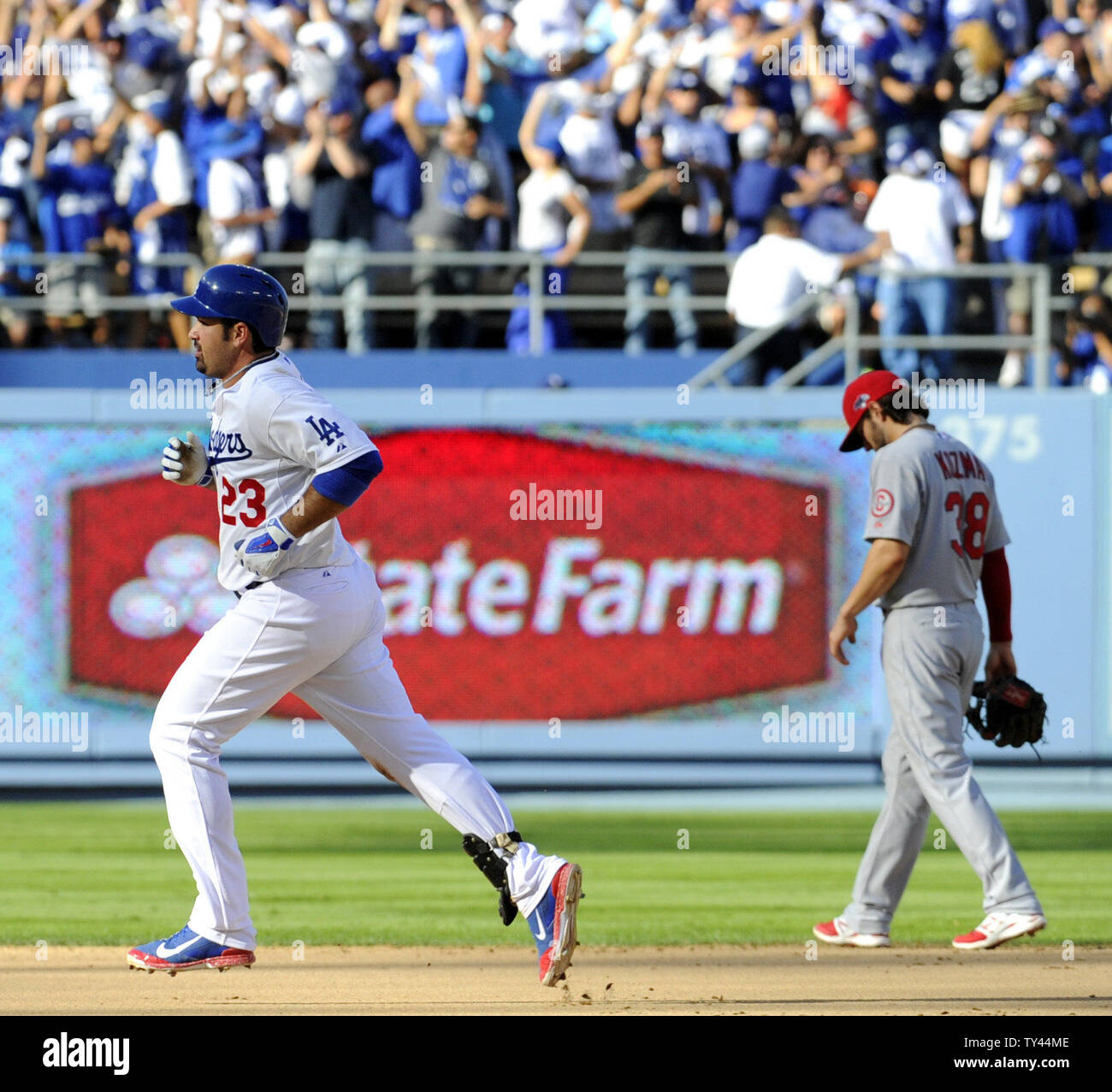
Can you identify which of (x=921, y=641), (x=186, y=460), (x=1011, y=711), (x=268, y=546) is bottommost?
(x=1011, y=711)

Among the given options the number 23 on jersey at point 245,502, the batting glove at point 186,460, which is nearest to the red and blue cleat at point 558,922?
the number 23 on jersey at point 245,502

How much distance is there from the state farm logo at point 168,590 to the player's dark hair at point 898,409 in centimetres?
746

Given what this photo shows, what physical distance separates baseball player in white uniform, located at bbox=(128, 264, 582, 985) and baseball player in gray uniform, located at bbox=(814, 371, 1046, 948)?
5.47ft

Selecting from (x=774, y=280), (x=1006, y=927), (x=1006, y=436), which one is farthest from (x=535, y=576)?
(x=1006, y=927)

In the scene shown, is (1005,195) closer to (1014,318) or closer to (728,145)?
(1014,318)

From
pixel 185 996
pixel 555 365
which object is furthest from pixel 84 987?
pixel 555 365

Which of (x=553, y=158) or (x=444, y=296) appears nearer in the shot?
(x=444, y=296)

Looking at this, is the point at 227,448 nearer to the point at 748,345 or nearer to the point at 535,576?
the point at 535,576

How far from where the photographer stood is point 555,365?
14.3 m

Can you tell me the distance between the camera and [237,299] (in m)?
5.80

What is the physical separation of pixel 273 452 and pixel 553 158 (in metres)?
9.37

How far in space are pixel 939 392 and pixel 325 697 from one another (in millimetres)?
8419

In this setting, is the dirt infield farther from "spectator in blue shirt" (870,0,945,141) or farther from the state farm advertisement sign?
"spectator in blue shirt" (870,0,945,141)

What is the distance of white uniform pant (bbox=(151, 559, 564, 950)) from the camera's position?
18.4 ft
